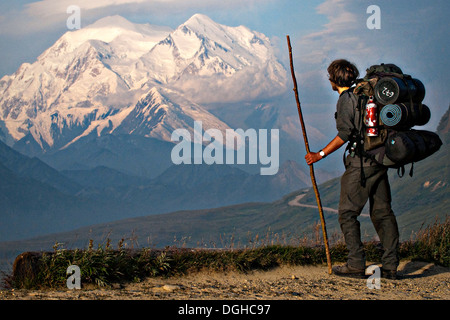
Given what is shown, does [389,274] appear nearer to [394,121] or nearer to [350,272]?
[350,272]

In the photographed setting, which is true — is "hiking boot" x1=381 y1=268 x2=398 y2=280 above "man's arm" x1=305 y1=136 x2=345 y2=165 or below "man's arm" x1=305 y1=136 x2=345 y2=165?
below

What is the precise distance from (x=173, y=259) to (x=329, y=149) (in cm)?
279

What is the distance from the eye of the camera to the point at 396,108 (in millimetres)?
7910

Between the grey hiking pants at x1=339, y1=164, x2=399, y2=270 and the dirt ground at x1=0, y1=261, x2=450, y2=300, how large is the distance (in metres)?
0.40

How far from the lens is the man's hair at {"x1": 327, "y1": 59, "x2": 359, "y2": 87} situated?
8602 mm

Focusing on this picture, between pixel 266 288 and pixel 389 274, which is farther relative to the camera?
Answer: pixel 389 274

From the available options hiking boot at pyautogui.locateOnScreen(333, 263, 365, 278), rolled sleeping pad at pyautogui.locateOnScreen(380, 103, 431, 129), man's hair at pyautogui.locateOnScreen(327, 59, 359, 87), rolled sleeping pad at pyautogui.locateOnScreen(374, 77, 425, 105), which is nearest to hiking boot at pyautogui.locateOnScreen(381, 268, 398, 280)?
hiking boot at pyautogui.locateOnScreen(333, 263, 365, 278)

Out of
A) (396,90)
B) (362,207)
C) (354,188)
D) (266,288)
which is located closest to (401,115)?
(396,90)

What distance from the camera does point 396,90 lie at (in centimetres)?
793

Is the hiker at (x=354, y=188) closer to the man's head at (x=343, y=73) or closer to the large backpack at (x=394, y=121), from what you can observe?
the man's head at (x=343, y=73)

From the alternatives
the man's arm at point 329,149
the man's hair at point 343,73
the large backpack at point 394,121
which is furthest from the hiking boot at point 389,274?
A: the man's hair at point 343,73

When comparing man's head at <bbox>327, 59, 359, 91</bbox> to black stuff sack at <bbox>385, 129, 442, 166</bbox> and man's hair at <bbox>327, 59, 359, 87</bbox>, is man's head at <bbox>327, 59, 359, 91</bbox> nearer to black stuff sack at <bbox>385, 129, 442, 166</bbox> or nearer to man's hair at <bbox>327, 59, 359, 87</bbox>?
man's hair at <bbox>327, 59, 359, 87</bbox>

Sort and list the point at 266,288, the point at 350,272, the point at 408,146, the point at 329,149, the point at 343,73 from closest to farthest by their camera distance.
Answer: the point at 408,146 < the point at 266,288 < the point at 329,149 < the point at 343,73 < the point at 350,272

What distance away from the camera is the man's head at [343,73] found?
8.60 metres
